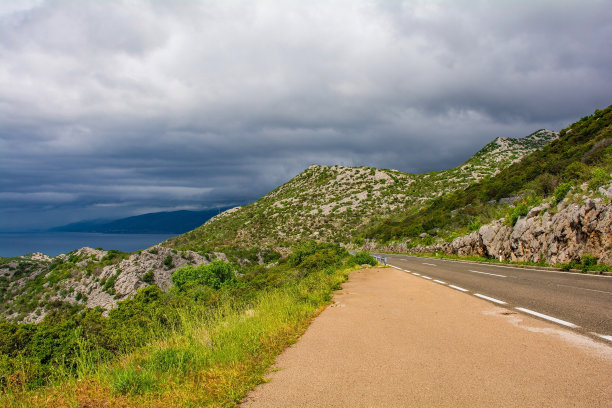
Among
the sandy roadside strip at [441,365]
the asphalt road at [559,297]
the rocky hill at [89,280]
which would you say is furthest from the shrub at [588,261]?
the rocky hill at [89,280]

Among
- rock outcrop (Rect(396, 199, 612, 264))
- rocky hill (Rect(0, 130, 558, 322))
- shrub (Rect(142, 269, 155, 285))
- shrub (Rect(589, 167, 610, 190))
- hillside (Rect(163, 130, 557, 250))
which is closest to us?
rock outcrop (Rect(396, 199, 612, 264))

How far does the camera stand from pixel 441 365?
481 centimetres

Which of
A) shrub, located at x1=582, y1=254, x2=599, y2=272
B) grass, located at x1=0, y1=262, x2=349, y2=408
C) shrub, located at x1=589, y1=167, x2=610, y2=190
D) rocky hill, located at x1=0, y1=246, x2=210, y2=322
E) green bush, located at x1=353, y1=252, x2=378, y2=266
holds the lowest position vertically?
rocky hill, located at x1=0, y1=246, x2=210, y2=322

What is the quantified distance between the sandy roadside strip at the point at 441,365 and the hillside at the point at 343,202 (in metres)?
57.7

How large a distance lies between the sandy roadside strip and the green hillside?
13.7m

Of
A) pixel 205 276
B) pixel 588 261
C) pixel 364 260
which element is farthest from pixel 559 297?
pixel 205 276

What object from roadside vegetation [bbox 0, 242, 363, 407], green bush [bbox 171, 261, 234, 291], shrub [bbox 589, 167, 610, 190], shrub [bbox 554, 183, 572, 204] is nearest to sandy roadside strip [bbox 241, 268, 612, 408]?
roadside vegetation [bbox 0, 242, 363, 407]

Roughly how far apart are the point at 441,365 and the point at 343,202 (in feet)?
275

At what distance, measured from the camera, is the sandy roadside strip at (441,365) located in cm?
383

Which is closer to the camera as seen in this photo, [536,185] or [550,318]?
[550,318]

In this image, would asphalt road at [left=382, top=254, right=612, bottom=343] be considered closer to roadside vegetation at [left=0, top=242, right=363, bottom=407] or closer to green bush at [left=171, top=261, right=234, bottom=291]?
roadside vegetation at [left=0, top=242, right=363, bottom=407]

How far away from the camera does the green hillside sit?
856 inches

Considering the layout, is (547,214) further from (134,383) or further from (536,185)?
(134,383)

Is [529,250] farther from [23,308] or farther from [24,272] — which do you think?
[24,272]
